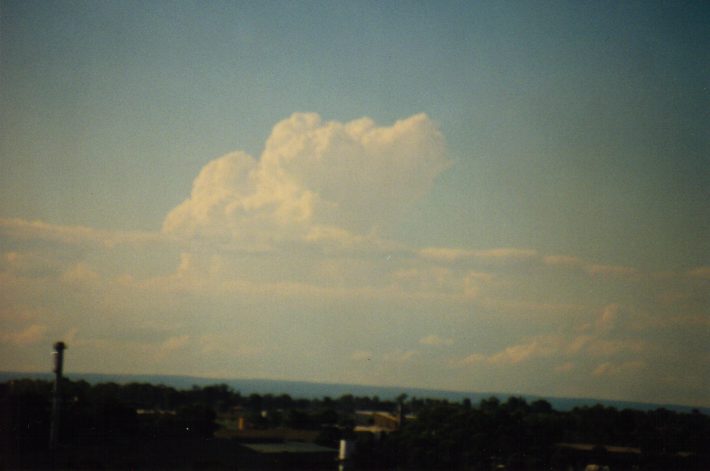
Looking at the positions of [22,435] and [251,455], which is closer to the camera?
[22,435]

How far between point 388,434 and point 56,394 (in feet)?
18.6

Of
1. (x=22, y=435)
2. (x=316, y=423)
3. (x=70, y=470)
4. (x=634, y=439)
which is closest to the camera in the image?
(x=70, y=470)

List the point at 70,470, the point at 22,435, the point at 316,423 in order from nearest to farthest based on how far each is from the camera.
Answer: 1. the point at 70,470
2. the point at 22,435
3. the point at 316,423

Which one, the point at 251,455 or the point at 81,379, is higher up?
the point at 81,379

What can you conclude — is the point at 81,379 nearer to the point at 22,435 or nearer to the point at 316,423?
the point at 22,435

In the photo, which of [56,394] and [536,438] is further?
[536,438]

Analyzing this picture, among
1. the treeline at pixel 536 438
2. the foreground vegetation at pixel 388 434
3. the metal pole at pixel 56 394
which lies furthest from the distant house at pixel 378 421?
the metal pole at pixel 56 394

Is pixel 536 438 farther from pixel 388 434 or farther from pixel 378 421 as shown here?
pixel 378 421

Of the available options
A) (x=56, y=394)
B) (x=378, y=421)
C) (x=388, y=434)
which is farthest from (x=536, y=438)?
(x=56, y=394)

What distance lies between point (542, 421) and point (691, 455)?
2544mm

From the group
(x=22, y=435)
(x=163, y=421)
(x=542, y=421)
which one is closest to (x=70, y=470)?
(x=22, y=435)

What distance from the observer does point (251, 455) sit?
28.8 ft

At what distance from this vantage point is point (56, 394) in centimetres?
802

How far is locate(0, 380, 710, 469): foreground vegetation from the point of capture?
8594mm
